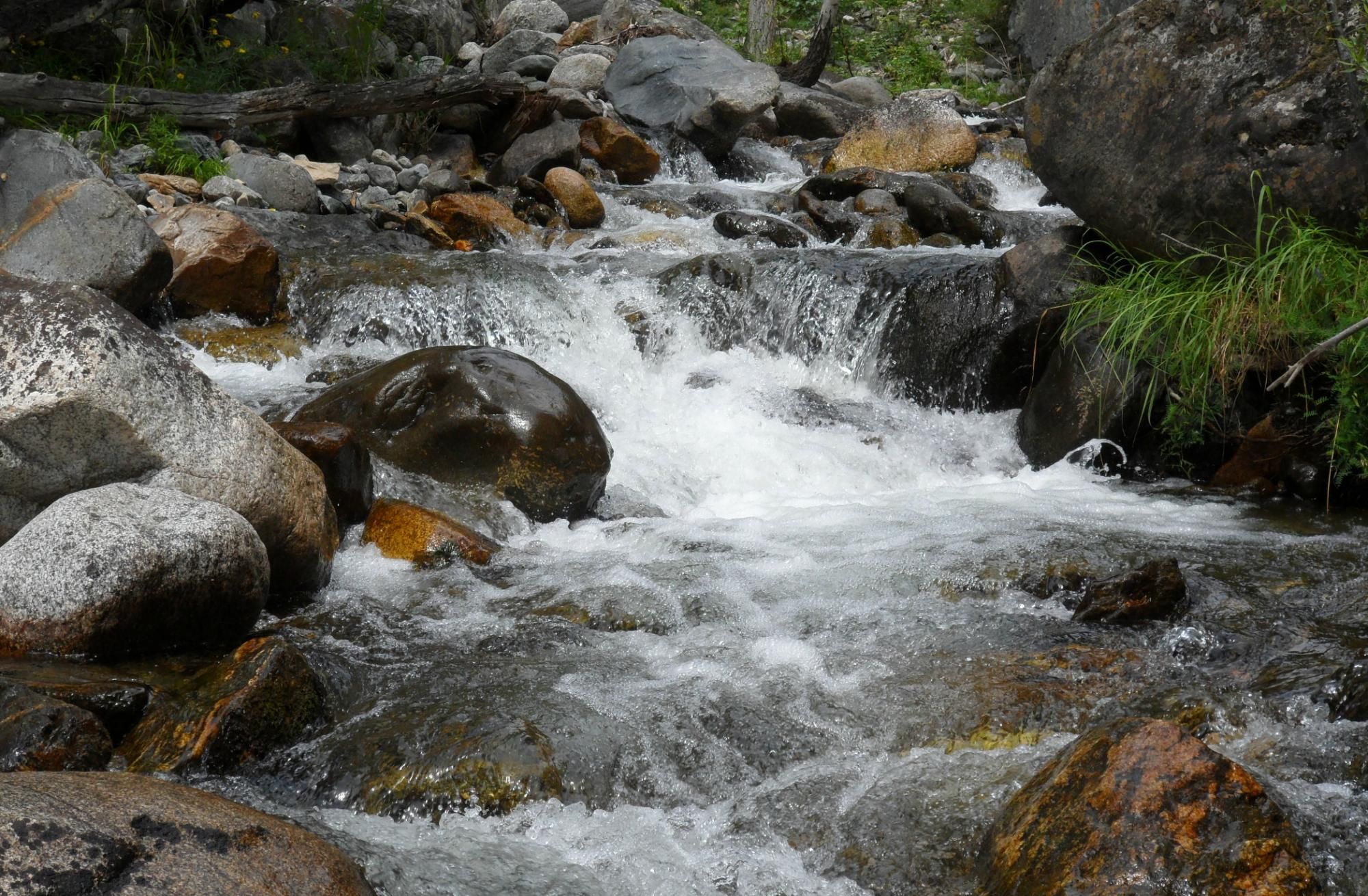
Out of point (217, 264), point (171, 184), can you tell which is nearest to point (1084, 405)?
point (217, 264)

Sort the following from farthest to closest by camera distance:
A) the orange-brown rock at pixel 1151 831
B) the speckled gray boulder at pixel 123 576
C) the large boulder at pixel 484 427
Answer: the large boulder at pixel 484 427
the speckled gray boulder at pixel 123 576
the orange-brown rock at pixel 1151 831

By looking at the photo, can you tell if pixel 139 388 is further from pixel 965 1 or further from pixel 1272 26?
pixel 965 1

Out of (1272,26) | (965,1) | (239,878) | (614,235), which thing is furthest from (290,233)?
(965,1)

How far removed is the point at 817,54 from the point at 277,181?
8.64 metres

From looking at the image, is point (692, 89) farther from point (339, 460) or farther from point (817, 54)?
point (339, 460)

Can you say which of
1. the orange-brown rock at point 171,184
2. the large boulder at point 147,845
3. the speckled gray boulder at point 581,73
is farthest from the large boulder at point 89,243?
the speckled gray boulder at point 581,73

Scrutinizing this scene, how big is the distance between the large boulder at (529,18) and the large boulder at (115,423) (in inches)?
563

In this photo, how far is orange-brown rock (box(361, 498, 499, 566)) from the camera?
5121mm

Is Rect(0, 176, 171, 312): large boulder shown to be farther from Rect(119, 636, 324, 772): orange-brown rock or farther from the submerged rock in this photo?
the submerged rock

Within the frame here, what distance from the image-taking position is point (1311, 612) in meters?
4.21

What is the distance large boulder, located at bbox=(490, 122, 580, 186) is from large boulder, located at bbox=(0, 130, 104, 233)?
154 inches

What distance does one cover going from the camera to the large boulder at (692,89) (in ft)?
42.4

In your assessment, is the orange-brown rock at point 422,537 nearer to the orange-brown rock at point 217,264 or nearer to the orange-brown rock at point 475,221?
the orange-brown rock at point 217,264

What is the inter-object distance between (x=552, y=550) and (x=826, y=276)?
350cm
